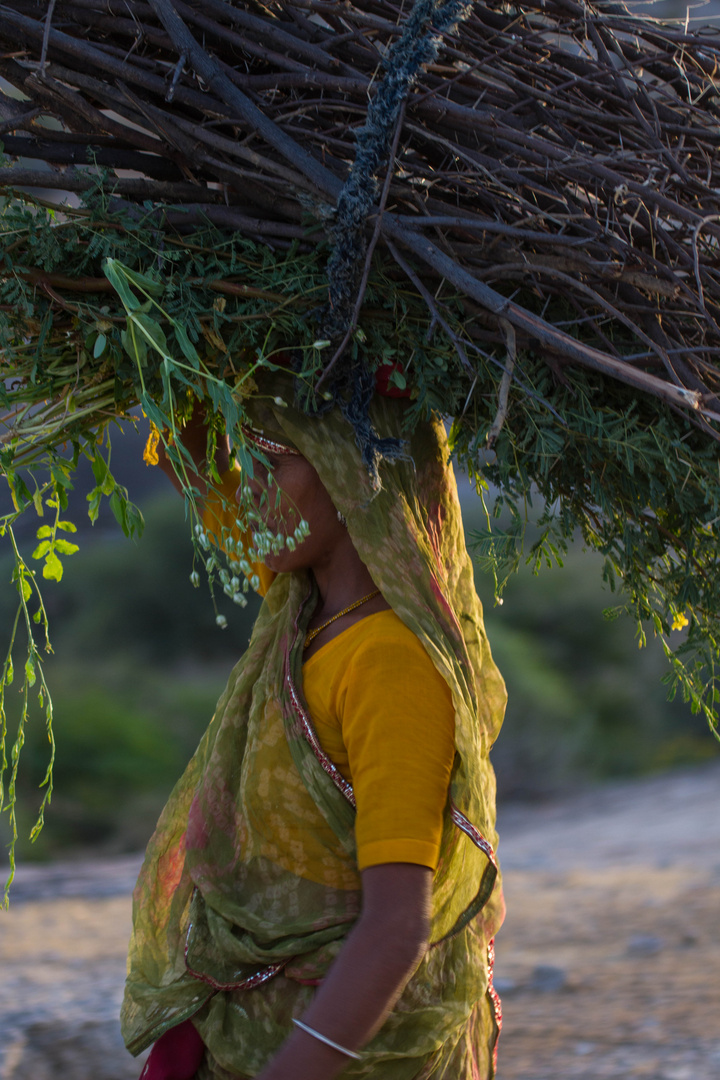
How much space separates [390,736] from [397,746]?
15mm

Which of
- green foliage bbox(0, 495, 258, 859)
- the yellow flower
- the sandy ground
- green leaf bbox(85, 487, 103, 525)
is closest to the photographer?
green leaf bbox(85, 487, 103, 525)

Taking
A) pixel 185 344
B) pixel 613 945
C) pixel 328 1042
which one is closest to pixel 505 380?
pixel 185 344

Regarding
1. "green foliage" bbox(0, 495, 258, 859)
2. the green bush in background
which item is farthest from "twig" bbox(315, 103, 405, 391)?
the green bush in background

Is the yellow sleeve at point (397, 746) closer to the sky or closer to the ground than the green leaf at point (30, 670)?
closer to the ground

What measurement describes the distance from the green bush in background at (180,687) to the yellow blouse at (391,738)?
4641 millimetres

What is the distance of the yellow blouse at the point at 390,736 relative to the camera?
3.68ft

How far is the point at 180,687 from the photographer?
6.84 m

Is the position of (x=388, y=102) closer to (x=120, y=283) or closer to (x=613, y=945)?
(x=120, y=283)

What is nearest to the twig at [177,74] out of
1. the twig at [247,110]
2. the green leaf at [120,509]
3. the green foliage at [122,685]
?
the twig at [247,110]

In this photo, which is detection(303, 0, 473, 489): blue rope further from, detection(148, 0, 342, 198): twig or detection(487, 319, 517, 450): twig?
detection(487, 319, 517, 450): twig

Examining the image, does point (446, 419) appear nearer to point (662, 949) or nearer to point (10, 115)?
point (10, 115)

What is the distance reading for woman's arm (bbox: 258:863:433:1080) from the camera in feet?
3.53

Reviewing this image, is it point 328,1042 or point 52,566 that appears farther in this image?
point 52,566

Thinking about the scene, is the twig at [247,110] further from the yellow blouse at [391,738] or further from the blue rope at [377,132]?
the yellow blouse at [391,738]
